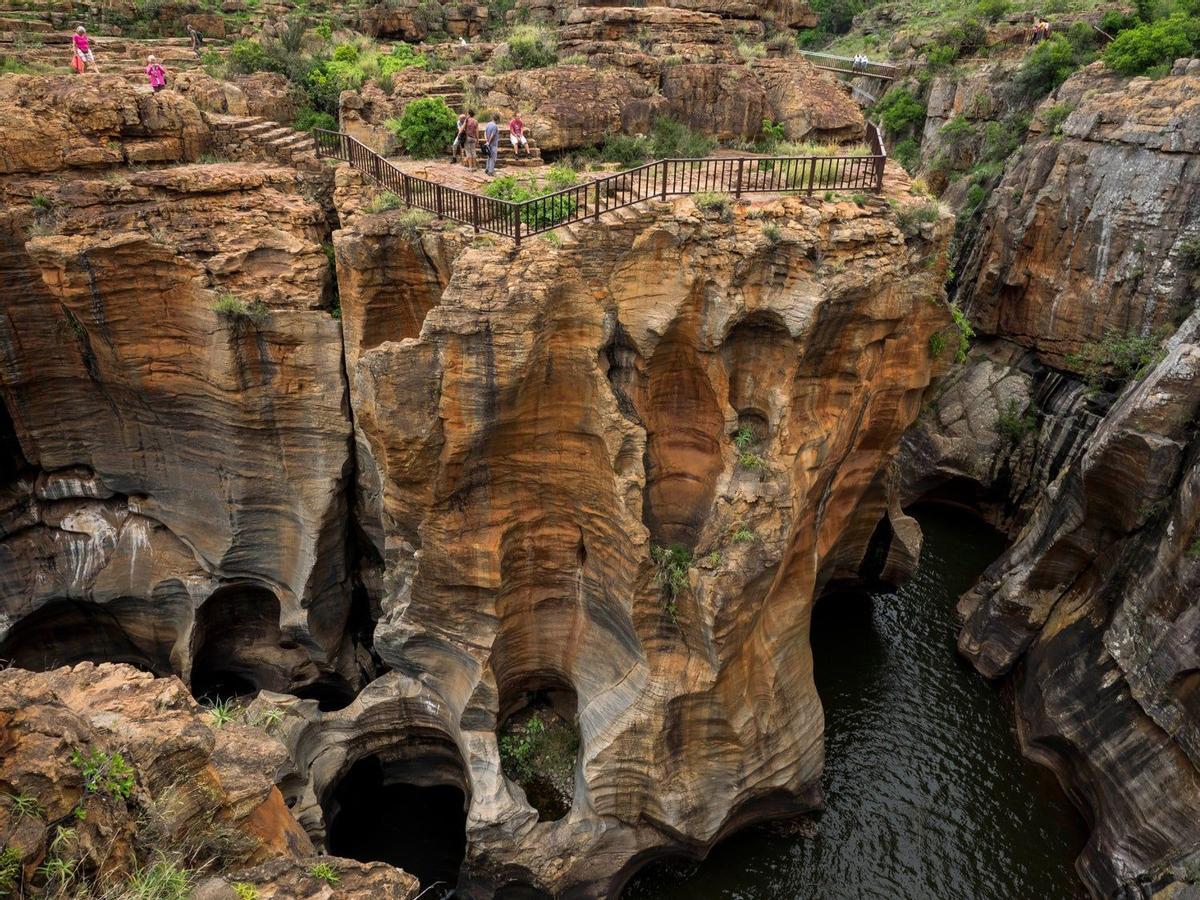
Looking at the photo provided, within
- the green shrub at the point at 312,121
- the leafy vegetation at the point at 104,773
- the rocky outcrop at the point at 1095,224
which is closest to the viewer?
the leafy vegetation at the point at 104,773

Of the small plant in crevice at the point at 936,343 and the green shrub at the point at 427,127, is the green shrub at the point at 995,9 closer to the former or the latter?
the small plant in crevice at the point at 936,343

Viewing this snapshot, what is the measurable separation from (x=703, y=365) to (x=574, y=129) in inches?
240

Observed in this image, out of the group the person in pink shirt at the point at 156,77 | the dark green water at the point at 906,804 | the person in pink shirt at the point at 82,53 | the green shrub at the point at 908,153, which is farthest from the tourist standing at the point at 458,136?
the green shrub at the point at 908,153

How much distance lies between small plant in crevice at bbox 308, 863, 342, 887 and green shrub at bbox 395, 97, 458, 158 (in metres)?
13.7

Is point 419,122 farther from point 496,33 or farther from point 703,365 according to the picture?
point 496,33

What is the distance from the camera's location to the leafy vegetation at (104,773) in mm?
5660

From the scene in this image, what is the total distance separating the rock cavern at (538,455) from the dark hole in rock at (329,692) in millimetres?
92

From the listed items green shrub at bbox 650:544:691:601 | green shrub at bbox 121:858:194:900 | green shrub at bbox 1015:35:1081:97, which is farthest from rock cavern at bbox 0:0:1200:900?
green shrub at bbox 1015:35:1081:97

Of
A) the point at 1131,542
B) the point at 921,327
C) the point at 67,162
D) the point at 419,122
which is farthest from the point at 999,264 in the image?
the point at 67,162

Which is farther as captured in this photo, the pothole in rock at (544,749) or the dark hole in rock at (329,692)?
the dark hole in rock at (329,692)

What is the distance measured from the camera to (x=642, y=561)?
500 inches

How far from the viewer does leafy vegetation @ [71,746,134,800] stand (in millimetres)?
5660

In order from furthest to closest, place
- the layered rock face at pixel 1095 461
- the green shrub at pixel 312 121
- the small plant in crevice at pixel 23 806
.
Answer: the green shrub at pixel 312 121 → the layered rock face at pixel 1095 461 → the small plant in crevice at pixel 23 806

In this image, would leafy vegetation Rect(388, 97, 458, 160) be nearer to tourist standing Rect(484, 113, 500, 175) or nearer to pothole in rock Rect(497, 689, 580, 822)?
tourist standing Rect(484, 113, 500, 175)
